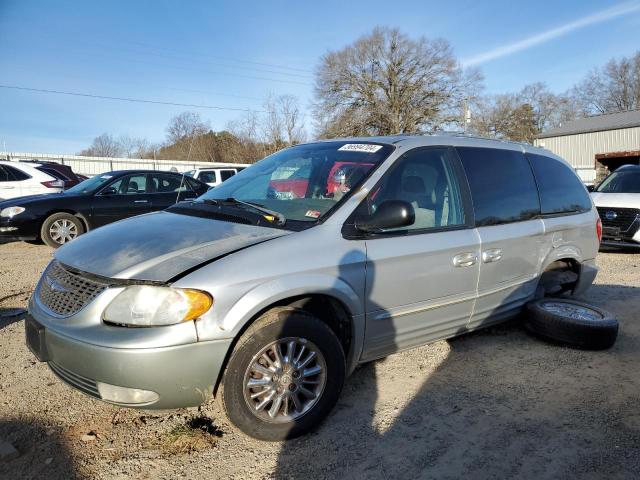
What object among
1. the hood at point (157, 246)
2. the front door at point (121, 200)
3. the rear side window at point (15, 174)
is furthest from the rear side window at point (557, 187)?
the rear side window at point (15, 174)

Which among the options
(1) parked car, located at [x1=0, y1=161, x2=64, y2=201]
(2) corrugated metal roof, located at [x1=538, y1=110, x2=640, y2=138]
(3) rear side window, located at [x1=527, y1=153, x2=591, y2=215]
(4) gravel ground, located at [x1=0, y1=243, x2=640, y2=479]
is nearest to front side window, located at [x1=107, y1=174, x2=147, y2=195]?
(1) parked car, located at [x1=0, y1=161, x2=64, y2=201]

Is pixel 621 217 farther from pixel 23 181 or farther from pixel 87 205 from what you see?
pixel 23 181

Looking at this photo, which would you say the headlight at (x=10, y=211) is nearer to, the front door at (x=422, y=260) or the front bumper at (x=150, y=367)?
the front bumper at (x=150, y=367)

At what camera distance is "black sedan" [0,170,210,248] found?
327 inches

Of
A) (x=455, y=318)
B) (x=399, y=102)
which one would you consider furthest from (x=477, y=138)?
(x=399, y=102)

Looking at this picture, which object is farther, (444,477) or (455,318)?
(455,318)

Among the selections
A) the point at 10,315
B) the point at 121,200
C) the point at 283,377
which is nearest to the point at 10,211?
the point at 121,200

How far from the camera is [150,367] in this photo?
2.31 meters

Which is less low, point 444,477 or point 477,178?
point 477,178

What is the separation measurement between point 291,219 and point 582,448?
7.07ft

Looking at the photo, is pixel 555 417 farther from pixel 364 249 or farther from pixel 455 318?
pixel 364 249

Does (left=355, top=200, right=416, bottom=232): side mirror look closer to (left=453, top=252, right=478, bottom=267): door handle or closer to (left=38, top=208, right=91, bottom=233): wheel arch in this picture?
(left=453, top=252, right=478, bottom=267): door handle

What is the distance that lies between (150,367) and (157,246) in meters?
0.71

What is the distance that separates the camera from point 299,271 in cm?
269
